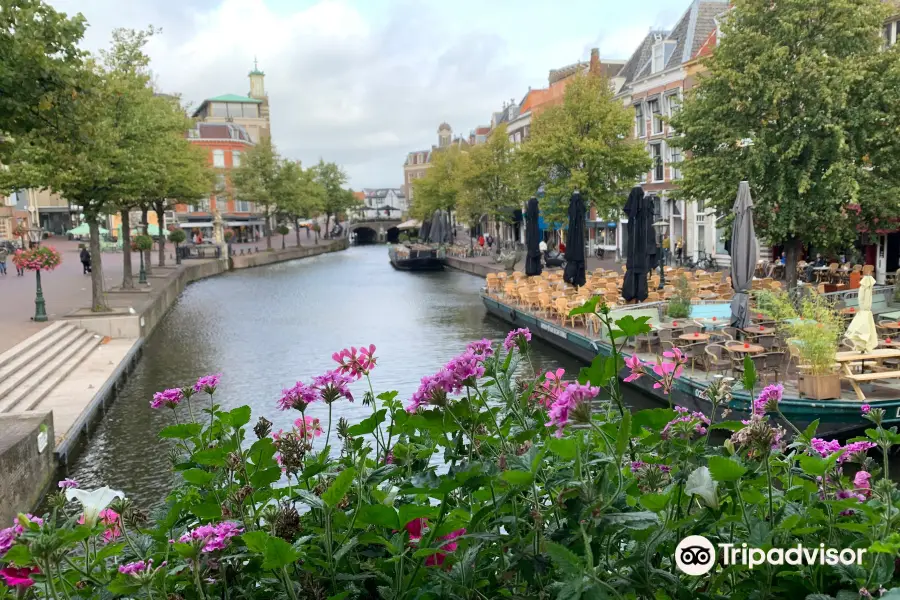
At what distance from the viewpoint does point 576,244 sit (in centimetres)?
2220

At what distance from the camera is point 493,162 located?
48188 mm

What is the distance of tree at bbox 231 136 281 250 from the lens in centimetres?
6284

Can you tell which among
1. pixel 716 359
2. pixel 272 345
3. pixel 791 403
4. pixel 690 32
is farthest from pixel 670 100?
pixel 791 403

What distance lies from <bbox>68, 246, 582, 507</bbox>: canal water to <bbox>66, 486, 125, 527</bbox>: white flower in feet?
20.2

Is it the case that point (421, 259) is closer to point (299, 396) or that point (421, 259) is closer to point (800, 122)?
point (800, 122)

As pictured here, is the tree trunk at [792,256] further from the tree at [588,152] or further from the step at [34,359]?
the step at [34,359]

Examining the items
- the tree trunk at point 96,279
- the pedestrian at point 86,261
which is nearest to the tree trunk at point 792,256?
the tree trunk at point 96,279

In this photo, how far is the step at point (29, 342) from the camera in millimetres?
15641

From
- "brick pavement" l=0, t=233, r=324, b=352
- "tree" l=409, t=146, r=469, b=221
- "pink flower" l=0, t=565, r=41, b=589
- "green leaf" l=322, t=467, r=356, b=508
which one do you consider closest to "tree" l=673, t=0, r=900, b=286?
"brick pavement" l=0, t=233, r=324, b=352

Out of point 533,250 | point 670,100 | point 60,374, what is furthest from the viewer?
point 670,100

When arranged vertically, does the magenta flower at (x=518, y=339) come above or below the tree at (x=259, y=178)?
below

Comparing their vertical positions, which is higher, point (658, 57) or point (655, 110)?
point (658, 57)

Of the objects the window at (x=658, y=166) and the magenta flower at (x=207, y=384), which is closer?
the magenta flower at (x=207, y=384)

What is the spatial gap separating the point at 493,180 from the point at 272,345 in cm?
2892
